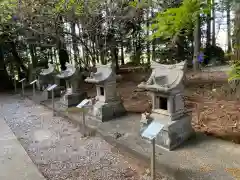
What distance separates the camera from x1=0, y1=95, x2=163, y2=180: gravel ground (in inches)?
124

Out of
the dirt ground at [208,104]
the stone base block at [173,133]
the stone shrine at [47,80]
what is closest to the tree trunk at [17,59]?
the stone shrine at [47,80]

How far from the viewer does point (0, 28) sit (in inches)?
324

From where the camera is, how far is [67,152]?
386 cm

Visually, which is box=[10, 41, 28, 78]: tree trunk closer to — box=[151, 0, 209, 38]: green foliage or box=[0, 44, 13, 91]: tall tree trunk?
box=[0, 44, 13, 91]: tall tree trunk

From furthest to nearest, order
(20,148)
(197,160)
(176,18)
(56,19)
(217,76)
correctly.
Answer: (217,76)
(56,19)
(176,18)
(20,148)
(197,160)

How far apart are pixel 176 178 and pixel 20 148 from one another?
9.22 feet

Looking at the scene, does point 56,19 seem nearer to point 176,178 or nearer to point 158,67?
point 158,67

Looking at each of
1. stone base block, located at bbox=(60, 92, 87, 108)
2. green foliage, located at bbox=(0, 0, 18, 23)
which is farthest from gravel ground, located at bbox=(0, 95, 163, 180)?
green foliage, located at bbox=(0, 0, 18, 23)

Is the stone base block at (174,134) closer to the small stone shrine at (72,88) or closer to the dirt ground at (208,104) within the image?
the dirt ground at (208,104)

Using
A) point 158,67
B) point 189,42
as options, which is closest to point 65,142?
point 158,67

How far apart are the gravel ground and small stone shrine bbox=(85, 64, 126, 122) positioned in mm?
649

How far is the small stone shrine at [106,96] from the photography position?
16.1ft

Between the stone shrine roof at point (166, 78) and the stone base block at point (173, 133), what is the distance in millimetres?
540

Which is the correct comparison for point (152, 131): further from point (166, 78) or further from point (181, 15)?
point (181, 15)
